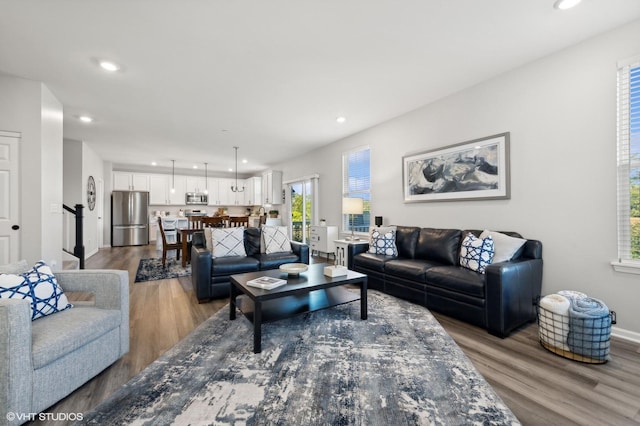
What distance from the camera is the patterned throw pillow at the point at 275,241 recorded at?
13.3 ft

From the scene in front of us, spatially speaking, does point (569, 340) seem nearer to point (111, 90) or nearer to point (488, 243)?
point (488, 243)

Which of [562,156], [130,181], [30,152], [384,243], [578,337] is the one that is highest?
[130,181]

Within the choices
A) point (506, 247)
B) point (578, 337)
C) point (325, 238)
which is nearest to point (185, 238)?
point (325, 238)

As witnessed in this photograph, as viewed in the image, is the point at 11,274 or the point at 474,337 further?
the point at 474,337

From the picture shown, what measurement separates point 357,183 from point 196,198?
21.4 ft

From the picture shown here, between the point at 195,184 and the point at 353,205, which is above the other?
the point at 195,184

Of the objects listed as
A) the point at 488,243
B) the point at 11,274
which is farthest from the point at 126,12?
the point at 488,243

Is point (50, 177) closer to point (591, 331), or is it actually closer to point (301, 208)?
point (301, 208)

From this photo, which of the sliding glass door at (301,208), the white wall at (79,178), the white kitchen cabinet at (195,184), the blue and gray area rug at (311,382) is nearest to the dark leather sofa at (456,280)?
the blue and gray area rug at (311,382)

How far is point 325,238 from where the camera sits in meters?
5.88

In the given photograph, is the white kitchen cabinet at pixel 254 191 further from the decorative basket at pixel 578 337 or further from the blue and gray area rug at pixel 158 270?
the decorative basket at pixel 578 337

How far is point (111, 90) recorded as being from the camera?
3.48m

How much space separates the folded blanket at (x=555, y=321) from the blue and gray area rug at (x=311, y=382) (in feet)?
2.39

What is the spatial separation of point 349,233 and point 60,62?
4.69 m
